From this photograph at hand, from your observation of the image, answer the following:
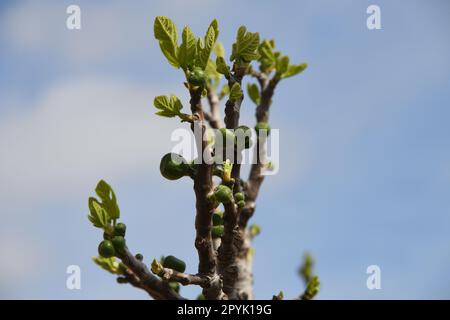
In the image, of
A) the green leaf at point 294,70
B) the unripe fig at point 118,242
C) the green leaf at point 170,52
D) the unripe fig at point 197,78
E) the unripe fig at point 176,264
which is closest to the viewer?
the unripe fig at point 197,78

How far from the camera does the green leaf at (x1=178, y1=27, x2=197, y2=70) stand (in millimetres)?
3364

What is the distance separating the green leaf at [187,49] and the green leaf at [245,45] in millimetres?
386

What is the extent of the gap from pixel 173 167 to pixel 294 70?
8.29ft

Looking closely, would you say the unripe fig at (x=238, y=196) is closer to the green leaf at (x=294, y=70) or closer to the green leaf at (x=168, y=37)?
the green leaf at (x=168, y=37)

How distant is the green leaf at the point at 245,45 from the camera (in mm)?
3623

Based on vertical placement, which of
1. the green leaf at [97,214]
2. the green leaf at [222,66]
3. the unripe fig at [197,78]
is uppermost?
the green leaf at [222,66]

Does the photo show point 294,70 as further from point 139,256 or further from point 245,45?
point 139,256

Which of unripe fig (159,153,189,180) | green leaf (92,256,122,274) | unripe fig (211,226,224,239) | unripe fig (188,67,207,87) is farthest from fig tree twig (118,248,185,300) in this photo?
unripe fig (188,67,207,87)

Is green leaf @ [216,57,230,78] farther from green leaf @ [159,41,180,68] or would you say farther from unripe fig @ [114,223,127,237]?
unripe fig @ [114,223,127,237]

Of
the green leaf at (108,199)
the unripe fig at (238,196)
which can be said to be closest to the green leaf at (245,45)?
the unripe fig at (238,196)

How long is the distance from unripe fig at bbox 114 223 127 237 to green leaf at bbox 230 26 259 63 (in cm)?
146
